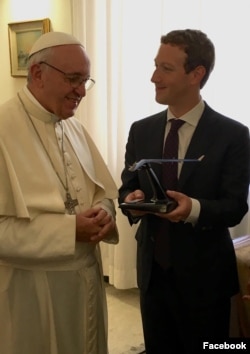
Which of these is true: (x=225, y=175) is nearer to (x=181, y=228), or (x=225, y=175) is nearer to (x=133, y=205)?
(x=181, y=228)

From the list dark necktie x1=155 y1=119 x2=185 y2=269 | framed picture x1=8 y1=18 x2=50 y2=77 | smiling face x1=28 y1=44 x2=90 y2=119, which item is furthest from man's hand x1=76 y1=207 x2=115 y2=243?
framed picture x1=8 y1=18 x2=50 y2=77

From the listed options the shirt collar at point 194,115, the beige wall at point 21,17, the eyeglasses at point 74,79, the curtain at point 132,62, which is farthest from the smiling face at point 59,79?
the beige wall at point 21,17

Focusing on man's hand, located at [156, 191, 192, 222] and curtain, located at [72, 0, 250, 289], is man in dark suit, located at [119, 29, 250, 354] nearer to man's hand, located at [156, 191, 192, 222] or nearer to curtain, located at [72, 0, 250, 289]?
man's hand, located at [156, 191, 192, 222]

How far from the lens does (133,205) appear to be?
1.48 meters

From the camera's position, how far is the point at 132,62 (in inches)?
116

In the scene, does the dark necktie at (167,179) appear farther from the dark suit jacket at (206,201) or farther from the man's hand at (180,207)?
the man's hand at (180,207)

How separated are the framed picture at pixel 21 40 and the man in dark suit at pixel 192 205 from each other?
2.26 m

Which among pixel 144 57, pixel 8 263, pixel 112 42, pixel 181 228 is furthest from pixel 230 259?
pixel 112 42

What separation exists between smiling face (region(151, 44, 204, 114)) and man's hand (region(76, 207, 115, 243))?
545 millimetres

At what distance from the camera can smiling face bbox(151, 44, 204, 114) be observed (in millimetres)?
1639

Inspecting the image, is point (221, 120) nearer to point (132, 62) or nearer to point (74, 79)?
point (74, 79)

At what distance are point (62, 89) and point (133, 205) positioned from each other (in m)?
0.49

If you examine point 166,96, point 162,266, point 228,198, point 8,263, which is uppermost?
point 166,96

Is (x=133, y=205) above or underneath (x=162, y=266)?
above
